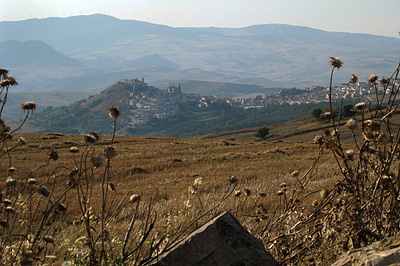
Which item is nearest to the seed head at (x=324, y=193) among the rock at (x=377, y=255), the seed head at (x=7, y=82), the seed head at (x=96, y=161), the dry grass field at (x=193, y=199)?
the dry grass field at (x=193, y=199)

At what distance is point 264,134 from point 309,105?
365ft

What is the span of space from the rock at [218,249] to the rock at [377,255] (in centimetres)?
55

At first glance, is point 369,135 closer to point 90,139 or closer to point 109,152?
point 109,152

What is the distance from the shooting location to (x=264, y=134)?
88.6m

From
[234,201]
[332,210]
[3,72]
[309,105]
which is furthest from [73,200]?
[309,105]

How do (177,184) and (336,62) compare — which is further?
(177,184)

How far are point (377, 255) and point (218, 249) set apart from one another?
1.10m

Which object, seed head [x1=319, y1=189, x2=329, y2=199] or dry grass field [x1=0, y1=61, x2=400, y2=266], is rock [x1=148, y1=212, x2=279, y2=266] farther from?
seed head [x1=319, y1=189, x2=329, y2=199]

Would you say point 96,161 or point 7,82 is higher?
point 7,82

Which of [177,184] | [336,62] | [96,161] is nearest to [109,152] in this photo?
[96,161]

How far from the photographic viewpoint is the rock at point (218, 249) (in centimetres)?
320

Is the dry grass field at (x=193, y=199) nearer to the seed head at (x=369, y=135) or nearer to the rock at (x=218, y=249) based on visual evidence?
the seed head at (x=369, y=135)

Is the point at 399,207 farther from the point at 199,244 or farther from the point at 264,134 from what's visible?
the point at 264,134

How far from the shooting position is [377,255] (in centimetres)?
304
